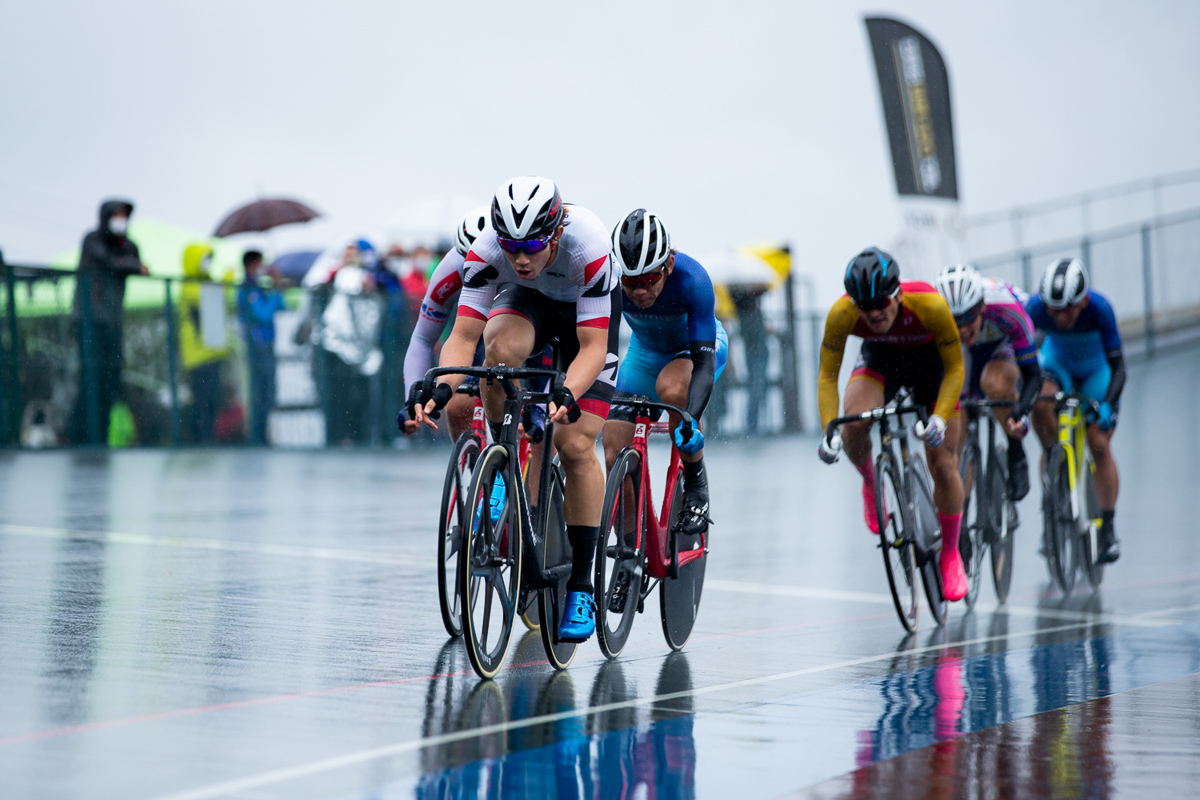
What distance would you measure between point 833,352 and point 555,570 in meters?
2.63

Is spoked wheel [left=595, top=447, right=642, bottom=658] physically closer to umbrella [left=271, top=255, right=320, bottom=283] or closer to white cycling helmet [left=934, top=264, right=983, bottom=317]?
white cycling helmet [left=934, top=264, right=983, bottom=317]

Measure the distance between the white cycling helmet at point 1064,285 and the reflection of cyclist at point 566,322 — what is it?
4.73 metres

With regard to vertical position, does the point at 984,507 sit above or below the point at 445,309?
below

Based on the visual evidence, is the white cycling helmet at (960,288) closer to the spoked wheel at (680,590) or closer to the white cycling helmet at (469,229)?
the spoked wheel at (680,590)

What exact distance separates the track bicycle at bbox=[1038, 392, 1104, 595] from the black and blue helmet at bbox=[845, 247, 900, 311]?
8.88ft

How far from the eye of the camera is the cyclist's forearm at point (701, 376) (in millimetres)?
5938

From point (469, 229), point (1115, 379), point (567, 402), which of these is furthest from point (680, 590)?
point (1115, 379)

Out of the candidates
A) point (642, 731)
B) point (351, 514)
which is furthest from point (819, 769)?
point (351, 514)

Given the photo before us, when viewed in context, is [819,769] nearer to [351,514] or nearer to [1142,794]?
[1142,794]

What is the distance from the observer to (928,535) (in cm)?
764

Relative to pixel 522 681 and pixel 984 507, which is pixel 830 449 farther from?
pixel 522 681

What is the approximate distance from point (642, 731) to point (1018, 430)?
4979 mm

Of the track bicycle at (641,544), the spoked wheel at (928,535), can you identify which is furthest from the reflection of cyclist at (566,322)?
the spoked wheel at (928,535)

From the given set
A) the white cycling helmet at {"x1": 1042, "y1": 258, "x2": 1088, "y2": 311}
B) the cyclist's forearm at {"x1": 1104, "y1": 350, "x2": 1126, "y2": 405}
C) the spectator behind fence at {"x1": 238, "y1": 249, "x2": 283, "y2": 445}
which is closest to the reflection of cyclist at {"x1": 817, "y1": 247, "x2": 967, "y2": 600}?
the white cycling helmet at {"x1": 1042, "y1": 258, "x2": 1088, "y2": 311}
